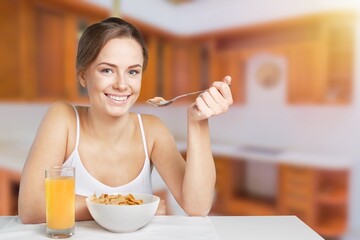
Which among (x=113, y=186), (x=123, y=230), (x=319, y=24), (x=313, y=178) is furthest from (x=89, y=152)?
(x=319, y=24)

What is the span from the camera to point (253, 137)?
4227 mm

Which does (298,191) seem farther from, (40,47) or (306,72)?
(40,47)

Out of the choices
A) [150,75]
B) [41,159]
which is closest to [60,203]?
[41,159]

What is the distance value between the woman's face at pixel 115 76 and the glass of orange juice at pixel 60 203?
28 cm

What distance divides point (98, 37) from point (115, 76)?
0.38 feet

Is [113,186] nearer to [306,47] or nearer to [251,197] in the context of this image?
[306,47]

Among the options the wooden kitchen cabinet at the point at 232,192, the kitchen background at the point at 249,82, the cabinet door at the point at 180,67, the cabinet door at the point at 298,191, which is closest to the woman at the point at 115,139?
the kitchen background at the point at 249,82

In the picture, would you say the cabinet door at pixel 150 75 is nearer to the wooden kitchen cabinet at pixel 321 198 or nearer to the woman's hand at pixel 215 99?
the wooden kitchen cabinet at pixel 321 198

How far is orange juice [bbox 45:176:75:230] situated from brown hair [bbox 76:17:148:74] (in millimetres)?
384

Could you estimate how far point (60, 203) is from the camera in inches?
37.0

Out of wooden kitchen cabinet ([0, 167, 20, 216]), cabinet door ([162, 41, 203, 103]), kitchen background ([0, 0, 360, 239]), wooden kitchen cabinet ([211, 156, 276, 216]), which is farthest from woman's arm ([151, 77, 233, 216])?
cabinet door ([162, 41, 203, 103])

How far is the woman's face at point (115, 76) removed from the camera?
1.18 m

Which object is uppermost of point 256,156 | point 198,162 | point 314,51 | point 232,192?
point 314,51

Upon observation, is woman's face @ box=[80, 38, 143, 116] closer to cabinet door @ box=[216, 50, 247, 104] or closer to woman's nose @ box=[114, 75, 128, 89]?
woman's nose @ box=[114, 75, 128, 89]
